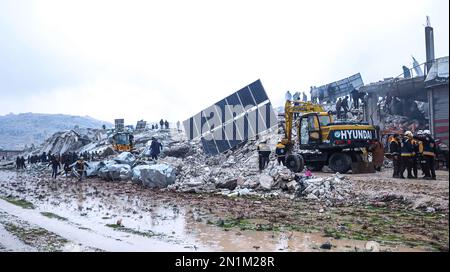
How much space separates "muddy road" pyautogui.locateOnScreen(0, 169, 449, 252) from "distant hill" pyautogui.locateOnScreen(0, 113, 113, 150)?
7124 centimetres

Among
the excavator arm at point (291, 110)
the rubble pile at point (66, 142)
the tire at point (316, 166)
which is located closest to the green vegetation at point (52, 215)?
the excavator arm at point (291, 110)

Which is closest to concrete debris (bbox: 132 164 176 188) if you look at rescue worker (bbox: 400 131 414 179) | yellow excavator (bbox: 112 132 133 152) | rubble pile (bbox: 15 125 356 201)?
rubble pile (bbox: 15 125 356 201)

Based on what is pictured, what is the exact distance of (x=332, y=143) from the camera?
12859 millimetres

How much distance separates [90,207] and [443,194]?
26.0 ft

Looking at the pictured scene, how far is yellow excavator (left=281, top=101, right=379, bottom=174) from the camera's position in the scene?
12.8m

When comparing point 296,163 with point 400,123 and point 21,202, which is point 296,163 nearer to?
point 400,123

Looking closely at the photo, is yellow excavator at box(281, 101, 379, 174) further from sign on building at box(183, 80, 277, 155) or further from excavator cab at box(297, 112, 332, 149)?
sign on building at box(183, 80, 277, 155)

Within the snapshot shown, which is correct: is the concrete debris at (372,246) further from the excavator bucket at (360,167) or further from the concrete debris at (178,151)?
the concrete debris at (178,151)

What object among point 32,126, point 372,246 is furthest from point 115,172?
point 32,126

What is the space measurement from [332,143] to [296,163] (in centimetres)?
148

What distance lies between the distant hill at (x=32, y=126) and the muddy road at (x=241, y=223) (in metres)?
71.2

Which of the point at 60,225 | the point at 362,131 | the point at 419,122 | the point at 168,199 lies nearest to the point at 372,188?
the point at 362,131

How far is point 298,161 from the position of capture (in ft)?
44.3
